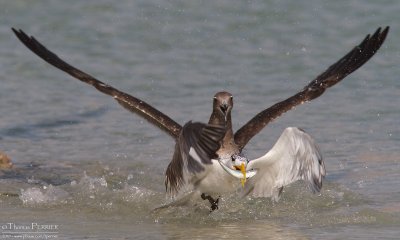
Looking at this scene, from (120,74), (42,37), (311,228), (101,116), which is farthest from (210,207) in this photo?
(42,37)

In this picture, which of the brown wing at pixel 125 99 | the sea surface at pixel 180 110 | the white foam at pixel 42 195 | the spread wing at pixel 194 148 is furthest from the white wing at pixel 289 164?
the white foam at pixel 42 195

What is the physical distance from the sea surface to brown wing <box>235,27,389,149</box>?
2.00 feet

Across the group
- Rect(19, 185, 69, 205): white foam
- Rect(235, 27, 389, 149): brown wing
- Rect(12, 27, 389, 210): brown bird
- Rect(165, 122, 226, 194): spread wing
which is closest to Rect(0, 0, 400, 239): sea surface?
Rect(19, 185, 69, 205): white foam

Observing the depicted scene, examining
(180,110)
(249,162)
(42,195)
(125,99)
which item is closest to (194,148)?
(249,162)

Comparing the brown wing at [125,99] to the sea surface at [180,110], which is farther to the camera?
the brown wing at [125,99]

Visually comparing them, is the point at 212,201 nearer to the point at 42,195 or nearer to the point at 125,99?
the point at 125,99

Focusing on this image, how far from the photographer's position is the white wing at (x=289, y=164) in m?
7.60

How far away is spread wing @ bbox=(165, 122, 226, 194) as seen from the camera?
21.5 ft

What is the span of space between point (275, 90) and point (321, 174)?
5.49 metres

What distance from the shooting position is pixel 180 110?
40.6ft

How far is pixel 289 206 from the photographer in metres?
8.47

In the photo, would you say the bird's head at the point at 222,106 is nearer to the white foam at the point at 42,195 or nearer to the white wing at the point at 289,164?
the white wing at the point at 289,164

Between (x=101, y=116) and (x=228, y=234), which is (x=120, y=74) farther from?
(x=228, y=234)

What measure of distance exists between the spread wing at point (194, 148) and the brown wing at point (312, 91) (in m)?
1.06
